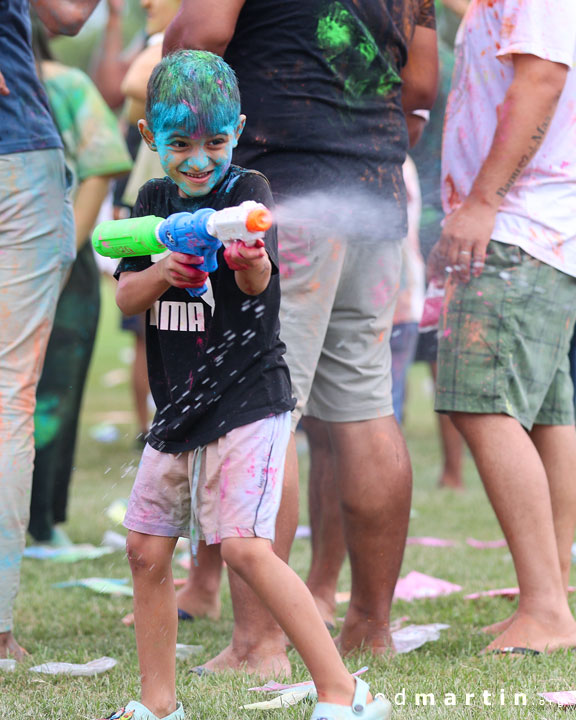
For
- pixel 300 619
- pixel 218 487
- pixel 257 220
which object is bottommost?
pixel 300 619

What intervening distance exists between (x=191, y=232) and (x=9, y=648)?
144 centimetres

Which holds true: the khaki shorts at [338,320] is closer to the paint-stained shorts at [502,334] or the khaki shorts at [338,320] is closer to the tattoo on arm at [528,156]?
the paint-stained shorts at [502,334]

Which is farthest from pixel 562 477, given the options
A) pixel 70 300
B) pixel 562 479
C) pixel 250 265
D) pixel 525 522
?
pixel 70 300

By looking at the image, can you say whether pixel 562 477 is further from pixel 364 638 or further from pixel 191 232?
pixel 191 232

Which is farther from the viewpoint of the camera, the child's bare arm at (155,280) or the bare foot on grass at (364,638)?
the bare foot on grass at (364,638)

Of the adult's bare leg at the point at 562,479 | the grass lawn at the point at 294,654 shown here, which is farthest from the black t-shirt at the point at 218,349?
the adult's bare leg at the point at 562,479

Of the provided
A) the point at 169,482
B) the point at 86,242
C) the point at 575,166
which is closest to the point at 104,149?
the point at 86,242

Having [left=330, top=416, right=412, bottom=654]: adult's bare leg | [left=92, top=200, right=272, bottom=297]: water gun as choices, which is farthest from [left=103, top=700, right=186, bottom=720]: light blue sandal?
[left=92, top=200, right=272, bottom=297]: water gun

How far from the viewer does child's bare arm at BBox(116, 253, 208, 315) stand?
7.16 ft

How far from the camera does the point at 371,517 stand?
3.04 m

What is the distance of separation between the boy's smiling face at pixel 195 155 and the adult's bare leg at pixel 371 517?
98 cm

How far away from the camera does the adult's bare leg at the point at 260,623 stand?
282cm

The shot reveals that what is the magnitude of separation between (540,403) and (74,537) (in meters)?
2.50

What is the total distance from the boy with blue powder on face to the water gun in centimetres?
6
